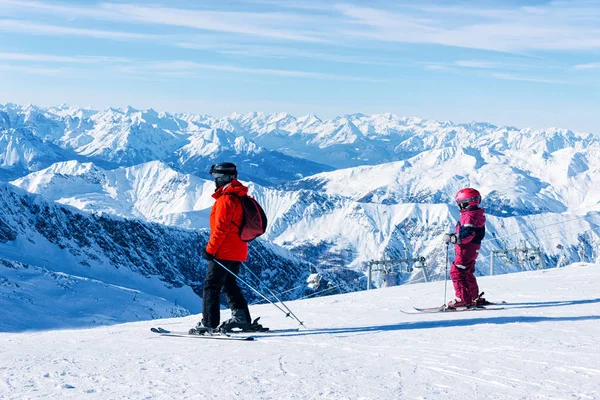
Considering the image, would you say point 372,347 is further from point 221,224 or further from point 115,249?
point 115,249

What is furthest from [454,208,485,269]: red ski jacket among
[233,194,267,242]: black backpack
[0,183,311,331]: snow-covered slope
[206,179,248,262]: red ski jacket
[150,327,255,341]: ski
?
[0,183,311,331]: snow-covered slope

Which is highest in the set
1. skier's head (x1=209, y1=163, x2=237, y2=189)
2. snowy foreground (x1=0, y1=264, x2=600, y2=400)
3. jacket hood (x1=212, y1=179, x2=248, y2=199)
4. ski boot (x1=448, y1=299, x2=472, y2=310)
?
skier's head (x1=209, y1=163, x2=237, y2=189)

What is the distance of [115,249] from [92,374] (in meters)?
156

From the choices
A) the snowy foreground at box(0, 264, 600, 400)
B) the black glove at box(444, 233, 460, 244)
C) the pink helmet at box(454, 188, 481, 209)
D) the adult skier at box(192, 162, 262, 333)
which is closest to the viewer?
the snowy foreground at box(0, 264, 600, 400)

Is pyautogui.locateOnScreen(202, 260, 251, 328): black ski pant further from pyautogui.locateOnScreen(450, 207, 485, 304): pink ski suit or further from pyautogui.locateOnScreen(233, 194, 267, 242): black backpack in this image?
pyautogui.locateOnScreen(450, 207, 485, 304): pink ski suit

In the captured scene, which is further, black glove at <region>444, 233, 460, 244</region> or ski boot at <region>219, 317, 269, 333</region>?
black glove at <region>444, 233, 460, 244</region>

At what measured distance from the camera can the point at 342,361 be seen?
757 cm

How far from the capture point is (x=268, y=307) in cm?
1566

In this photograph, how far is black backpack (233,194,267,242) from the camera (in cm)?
936

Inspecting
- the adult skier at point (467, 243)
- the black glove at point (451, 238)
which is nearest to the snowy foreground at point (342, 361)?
the adult skier at point (467, 243)

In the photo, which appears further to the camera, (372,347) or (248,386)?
(372,347)

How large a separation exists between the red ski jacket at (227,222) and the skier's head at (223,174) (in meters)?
0.08

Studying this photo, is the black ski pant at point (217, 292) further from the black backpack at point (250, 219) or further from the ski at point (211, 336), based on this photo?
the black backpack at point (250, 219)

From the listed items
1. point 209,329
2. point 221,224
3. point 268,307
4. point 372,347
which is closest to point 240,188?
point 221,224
